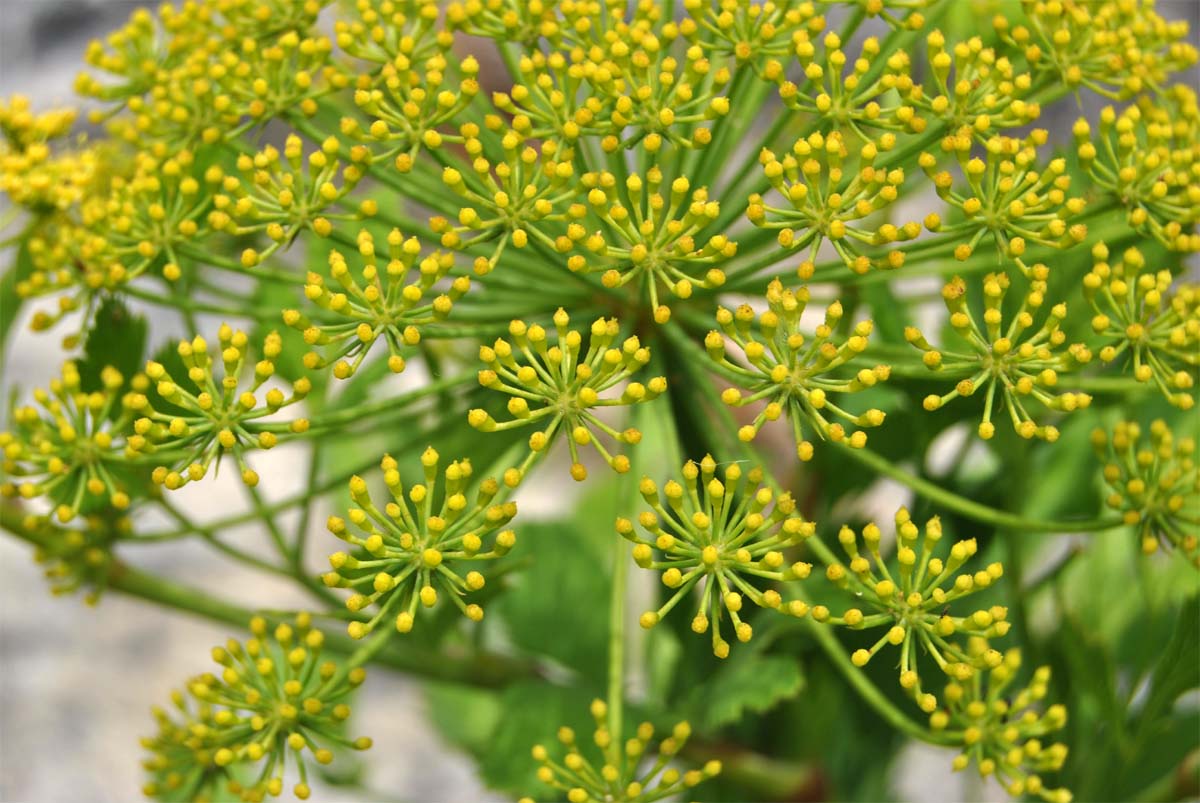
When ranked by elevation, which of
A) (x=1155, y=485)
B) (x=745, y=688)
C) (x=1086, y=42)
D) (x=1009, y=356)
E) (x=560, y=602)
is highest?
(x=1086, y=42)

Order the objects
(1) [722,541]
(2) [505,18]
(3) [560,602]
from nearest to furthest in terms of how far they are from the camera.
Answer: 1. (1) [722,541]
2. (2) [505,18]
3. (3) [560,602]

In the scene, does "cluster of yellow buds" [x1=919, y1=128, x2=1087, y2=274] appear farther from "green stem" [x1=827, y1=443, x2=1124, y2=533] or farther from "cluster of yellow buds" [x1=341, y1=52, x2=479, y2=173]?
"cluster of yellow buds" [x1=341, y1=52, x2=479, y2=173]

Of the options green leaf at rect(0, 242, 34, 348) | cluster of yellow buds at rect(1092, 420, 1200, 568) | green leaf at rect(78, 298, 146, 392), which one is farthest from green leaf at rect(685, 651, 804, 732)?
green leaf at rect(0, 242, 34, 348)

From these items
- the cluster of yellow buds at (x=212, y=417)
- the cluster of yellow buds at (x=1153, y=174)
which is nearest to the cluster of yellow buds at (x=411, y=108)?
the cluster of yellow buds at (x=212, y=417)

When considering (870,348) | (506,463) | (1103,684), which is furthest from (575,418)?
(1103,684)

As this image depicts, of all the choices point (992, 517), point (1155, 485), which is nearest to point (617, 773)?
point (992, 517)

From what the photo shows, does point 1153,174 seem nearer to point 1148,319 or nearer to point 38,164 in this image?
point 1148,319
